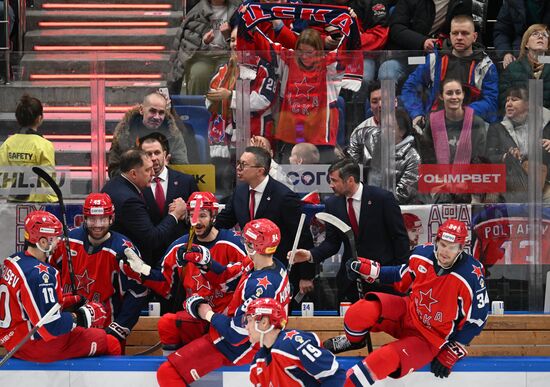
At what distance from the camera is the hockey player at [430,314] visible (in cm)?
739

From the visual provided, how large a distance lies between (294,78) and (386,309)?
1814 mm

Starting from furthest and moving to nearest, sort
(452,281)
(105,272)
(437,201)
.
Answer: (437,201) → (105,272) → (452,281)

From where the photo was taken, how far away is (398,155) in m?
8.65

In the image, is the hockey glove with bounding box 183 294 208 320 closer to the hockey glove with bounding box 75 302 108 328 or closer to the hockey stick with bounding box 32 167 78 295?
the hockey glove with bounding box 75 302 108 328

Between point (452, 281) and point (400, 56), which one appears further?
point (400, 56)

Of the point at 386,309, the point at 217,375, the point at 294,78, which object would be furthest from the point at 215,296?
the point at 294,78

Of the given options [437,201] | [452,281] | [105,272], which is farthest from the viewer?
[437,201]

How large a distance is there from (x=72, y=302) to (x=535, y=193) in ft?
9.83

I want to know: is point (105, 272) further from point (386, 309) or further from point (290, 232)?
point (386, 309)

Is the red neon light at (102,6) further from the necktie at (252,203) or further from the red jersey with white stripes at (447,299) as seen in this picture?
the red jersey with white stripes at (447,299)

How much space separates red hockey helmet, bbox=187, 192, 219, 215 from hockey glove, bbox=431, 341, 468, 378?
1528mm

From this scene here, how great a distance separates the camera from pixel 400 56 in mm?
8602

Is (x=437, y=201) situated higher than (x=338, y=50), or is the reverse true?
(x=338, y=50)

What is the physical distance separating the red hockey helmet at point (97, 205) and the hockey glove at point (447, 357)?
2104 mm
